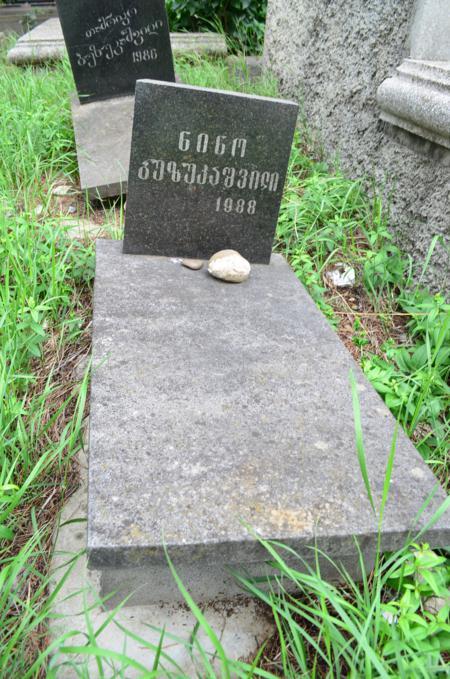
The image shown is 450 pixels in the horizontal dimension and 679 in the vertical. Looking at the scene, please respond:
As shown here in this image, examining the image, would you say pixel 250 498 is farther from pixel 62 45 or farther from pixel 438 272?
pixel 62 45

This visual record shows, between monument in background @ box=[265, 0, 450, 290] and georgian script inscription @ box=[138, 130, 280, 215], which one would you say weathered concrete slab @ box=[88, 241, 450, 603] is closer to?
georgian script inscription @ box=[138, 130, 280, 215]

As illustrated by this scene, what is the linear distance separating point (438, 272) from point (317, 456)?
114cm

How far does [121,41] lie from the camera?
11.8ft

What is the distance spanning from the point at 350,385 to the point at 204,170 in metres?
0.91

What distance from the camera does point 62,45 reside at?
4965 millimetres

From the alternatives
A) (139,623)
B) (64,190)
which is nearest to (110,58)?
(64,190)

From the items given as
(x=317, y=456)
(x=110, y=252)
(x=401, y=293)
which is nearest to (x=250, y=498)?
(x=317, y=456)

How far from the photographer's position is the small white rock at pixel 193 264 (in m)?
2.00

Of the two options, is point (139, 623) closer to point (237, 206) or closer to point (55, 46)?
point (237, 206)

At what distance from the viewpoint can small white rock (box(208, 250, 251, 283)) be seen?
192 centimetres

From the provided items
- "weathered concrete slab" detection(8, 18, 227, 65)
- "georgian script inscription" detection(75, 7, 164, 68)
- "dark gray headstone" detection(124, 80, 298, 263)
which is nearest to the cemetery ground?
"dark gray headstone" detection(124, 80, 298, 263)

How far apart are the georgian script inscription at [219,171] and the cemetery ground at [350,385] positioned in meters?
0.38

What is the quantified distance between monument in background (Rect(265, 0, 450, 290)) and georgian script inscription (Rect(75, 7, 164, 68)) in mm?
996

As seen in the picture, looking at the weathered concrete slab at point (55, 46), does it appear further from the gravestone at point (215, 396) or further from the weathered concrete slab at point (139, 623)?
the weathered concrete slab at point (139, 623)
